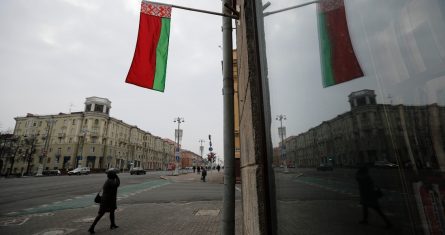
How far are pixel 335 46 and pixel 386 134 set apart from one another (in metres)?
0.46

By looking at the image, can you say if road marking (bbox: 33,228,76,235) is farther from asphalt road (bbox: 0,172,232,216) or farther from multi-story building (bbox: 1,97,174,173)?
multi-story building (bbox: 1,97,174,173)

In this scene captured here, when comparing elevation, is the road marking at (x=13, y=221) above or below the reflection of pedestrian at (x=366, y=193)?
below

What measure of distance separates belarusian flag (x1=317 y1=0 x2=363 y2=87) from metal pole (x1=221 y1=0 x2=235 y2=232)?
268cm

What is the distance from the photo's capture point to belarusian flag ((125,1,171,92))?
4.57 m

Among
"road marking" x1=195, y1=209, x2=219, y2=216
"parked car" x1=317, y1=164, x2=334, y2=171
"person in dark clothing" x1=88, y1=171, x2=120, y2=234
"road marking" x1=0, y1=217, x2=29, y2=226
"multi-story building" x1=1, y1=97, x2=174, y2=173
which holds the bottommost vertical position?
"road marking" x1=0, y1=217, x2=29, y2=226

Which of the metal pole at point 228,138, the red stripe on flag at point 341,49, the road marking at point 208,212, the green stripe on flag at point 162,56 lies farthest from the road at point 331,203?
the road marking at point 208,212

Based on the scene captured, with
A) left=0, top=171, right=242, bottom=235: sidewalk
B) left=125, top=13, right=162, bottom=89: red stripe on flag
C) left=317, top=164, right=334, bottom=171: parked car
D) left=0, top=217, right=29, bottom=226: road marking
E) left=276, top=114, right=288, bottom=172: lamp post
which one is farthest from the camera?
left=0, top=217, right=29, bottom=226: road marking

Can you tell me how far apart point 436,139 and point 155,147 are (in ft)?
366

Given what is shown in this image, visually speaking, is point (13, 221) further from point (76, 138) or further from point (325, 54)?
point (76, 138)

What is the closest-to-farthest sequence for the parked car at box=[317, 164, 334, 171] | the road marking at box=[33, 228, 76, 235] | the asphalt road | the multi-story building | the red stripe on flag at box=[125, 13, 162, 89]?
the parked car at box=[317, 164, 334, 171]
the red stripe on flag at box=[125, 13, 162, 89]
the road marking at box=[33, 228, 76, 235]
the asphalt road
the multi-story building

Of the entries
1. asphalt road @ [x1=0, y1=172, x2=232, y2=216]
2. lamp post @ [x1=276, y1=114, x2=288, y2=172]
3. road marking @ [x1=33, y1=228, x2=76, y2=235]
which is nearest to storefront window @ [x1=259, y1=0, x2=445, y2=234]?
lamp post @ [x1=276, y1=114, x2=288, y2=172]

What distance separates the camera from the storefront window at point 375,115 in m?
0.60

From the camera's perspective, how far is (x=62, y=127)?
2726 inches

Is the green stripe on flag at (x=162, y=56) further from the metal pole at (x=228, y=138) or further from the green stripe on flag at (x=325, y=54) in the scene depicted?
the green stripe on flag at (x=325, y=54)
